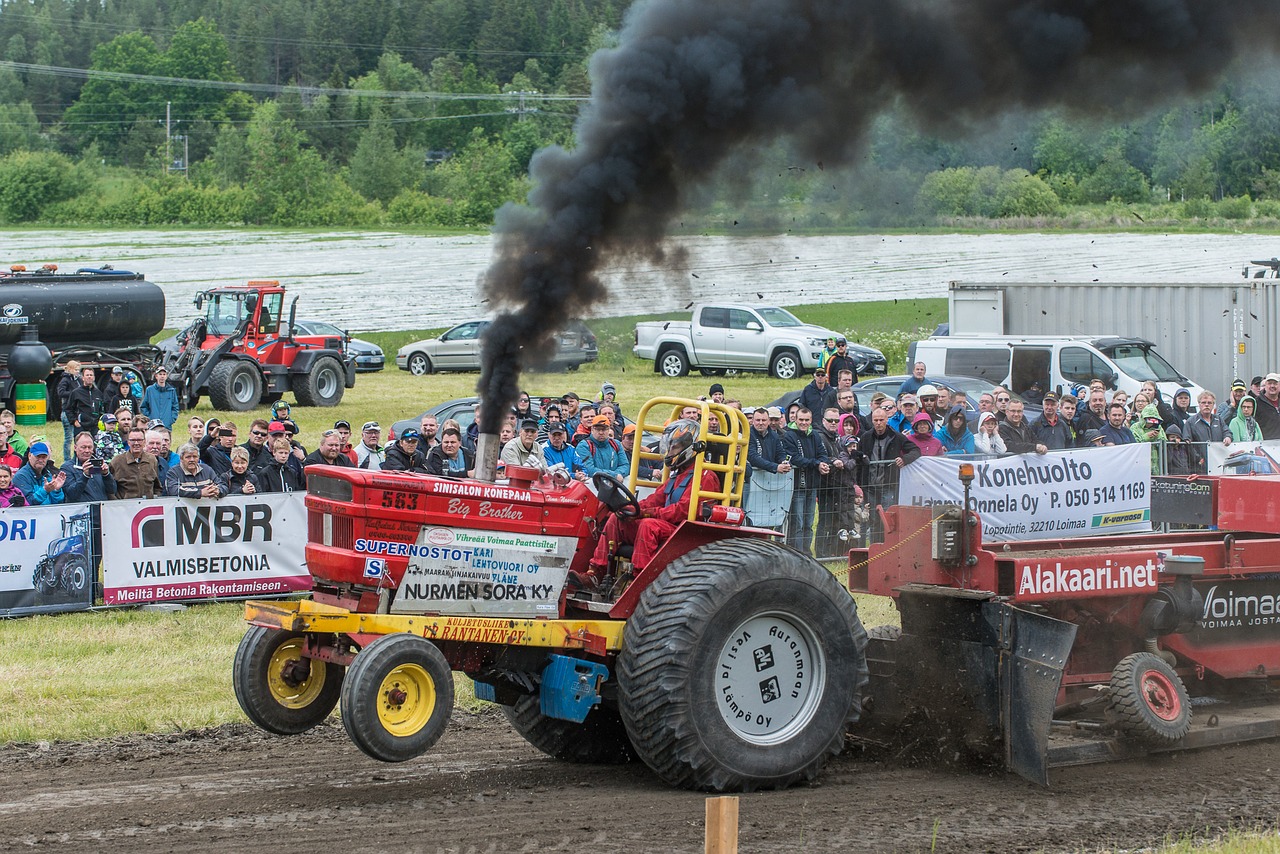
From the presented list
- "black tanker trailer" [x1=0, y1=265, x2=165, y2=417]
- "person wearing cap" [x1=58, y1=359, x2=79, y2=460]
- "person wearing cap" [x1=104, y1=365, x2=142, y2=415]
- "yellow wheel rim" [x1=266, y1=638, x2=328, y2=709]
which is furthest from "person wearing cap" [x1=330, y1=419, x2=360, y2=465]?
"black tanker trailer" [x1=0, y1=265, x2=165, y2=417]

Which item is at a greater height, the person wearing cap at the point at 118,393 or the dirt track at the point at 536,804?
the person wearing cap at the point at 118,393

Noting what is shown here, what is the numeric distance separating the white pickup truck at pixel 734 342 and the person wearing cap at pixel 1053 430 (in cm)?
1441

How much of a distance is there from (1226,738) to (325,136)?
251 feet

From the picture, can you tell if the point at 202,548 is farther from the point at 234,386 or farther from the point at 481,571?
the point at 234,386

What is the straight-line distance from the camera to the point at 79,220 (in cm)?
6600

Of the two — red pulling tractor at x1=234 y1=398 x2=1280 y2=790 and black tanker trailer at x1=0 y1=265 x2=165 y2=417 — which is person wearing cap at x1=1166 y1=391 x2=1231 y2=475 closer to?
red pulling tractor at x1=234 y1=398 x2=1280 y2=790

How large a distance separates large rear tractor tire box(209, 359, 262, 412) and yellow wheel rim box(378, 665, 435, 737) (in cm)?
1884

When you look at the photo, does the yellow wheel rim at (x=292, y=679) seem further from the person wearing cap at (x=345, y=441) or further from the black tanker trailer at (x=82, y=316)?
the black tanker trailer at (x=82, y=316)

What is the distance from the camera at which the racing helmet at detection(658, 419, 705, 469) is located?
750cm

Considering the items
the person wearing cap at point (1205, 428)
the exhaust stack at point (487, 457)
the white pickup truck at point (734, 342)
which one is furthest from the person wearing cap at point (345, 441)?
the white pickup truck at point (734, 342)

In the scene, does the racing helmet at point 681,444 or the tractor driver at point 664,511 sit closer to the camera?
the tractor driver at point 664,511

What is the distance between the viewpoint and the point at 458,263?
159 ft

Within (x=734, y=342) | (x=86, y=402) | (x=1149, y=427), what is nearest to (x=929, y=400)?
(x=1149, y=427)

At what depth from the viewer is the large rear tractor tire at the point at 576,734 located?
7.97 meters
